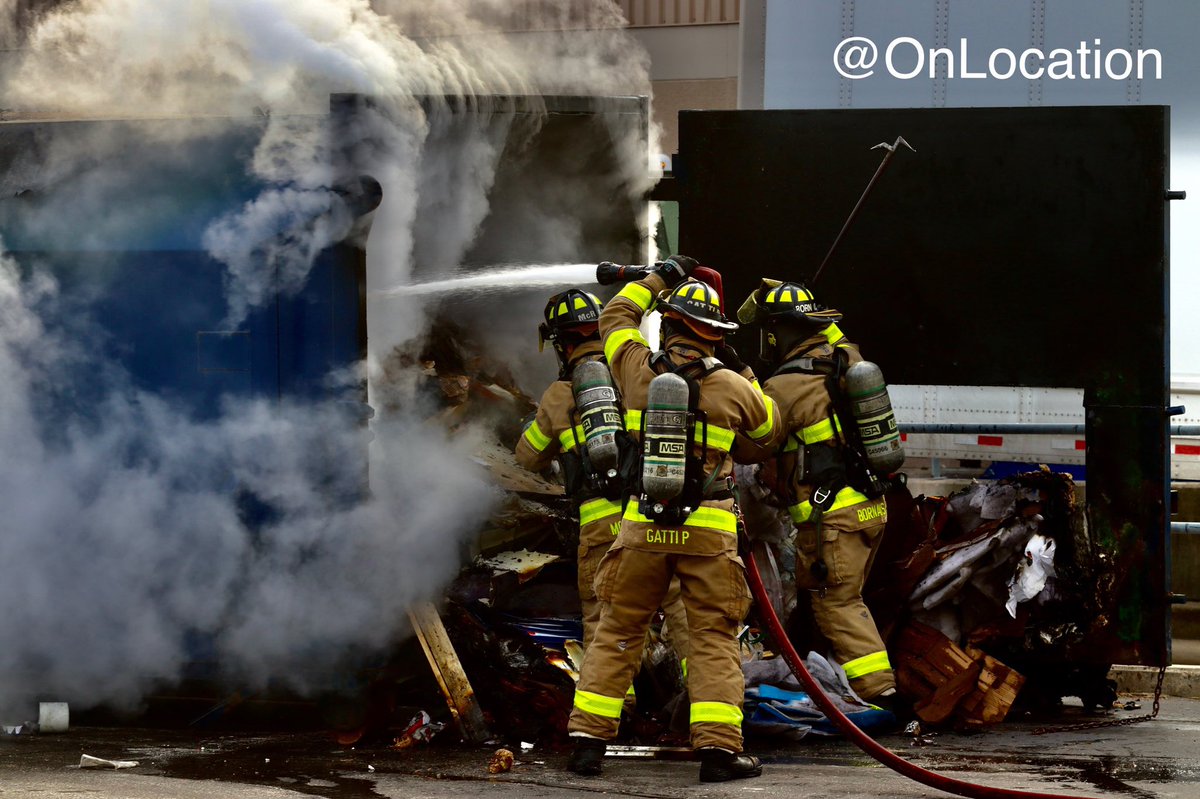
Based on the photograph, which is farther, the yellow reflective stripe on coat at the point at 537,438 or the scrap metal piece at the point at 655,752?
the yellow reflective stripe on coat at the point at 537,438

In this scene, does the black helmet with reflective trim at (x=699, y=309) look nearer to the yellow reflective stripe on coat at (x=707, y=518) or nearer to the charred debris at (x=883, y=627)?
the yellow reflective stripe on coat at (x=707, y=518)

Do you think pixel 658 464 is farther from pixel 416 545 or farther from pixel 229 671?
pixel 229 671

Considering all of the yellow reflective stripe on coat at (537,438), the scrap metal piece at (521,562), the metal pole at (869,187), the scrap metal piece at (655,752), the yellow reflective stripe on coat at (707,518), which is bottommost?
the scrap metal piece at (655,752)

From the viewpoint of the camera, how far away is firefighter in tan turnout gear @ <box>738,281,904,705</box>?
5645mm

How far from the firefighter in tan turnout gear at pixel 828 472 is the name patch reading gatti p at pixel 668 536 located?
3.88 ft

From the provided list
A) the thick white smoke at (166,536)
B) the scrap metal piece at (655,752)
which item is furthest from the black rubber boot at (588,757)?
the thick white smoke at (166,536)

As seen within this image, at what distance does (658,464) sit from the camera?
15.3 feet

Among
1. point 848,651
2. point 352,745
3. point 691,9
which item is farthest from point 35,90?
point 691,9

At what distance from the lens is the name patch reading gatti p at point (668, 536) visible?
186 inches

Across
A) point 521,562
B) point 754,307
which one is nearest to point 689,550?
point 754,307


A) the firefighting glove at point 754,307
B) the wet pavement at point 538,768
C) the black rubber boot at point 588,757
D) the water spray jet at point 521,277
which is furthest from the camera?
the water spray jet at point 521,277

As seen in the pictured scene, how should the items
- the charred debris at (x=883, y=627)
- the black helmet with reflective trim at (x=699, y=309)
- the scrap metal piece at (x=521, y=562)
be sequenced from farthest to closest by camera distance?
the scrap metal piece at (x=521, y=562)
the charred debris at (x=883, y=627)
the black helmet with reflective trim at (x=699, y=309)

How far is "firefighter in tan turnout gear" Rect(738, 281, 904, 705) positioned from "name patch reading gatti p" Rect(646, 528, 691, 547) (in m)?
1.18

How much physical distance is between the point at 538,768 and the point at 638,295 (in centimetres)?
178
